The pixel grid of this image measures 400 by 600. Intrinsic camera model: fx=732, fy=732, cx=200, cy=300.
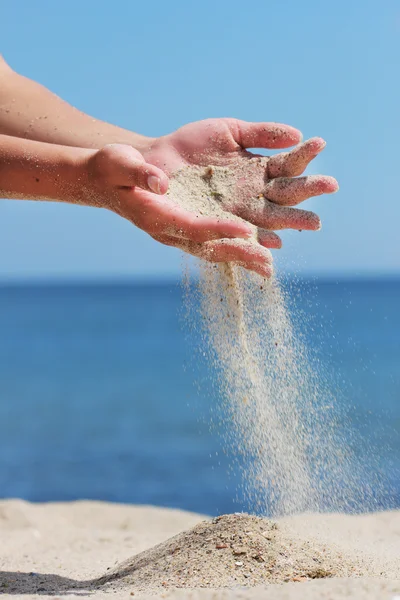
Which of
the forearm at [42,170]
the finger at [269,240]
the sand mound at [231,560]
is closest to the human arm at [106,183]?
the forearm at [42,170]

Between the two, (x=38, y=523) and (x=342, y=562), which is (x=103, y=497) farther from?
(x=342, y=562)

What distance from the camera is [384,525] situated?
14.9 ft

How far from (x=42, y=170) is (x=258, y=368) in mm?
1323

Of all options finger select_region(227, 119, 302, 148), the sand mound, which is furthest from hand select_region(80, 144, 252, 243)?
the sand mound

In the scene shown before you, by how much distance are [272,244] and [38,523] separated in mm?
2995

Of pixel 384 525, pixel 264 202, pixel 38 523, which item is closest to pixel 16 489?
pixel 38 523

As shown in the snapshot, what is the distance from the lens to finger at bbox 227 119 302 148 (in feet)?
11.2

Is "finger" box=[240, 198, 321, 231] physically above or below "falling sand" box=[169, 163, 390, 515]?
above

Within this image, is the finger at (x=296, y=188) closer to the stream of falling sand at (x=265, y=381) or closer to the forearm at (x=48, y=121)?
the stream of falling sand at (x=265, y=381)

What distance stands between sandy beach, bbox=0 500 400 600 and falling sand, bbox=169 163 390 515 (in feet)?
0.94

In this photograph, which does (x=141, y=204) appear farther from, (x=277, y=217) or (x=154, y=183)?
(x=277, y=217)

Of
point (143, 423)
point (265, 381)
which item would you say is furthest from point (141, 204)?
point (143, 423)

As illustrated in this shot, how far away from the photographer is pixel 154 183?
2619 millimetres

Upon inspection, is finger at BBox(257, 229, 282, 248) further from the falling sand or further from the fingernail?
the fingernail
